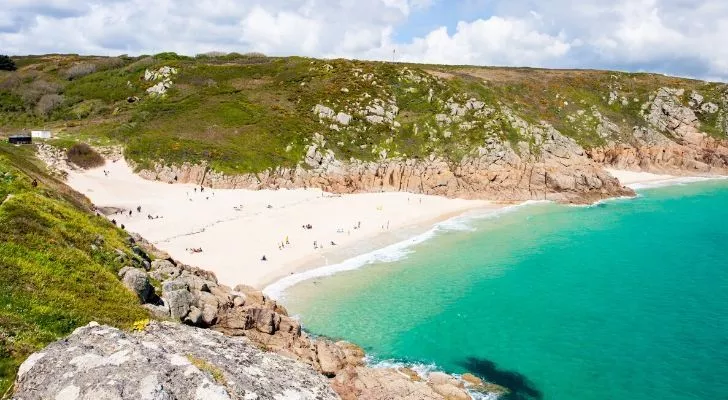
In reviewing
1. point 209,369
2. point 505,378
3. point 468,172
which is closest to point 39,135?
point 468,172

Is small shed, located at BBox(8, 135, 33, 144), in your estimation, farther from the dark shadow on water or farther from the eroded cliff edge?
the dark shadow on water

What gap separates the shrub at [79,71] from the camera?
114925 millimetres

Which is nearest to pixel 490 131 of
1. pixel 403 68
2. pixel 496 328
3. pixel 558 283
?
pixel 403 68

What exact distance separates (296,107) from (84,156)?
40.0 meters

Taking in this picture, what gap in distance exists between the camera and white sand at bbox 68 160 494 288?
47875mm

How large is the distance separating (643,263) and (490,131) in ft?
148

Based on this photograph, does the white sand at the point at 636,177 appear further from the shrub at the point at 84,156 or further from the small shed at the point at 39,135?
the small shed at the point at 39,135

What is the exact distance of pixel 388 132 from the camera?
91.5 metres

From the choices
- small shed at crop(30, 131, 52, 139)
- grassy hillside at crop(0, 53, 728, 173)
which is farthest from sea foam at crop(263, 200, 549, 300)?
small shed at crop(30, 131, 52, 139)

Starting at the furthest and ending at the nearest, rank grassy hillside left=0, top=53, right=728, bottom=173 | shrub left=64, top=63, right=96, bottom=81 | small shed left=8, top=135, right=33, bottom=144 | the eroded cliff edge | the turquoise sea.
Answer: shrub left=64, top=63, right=96, bottom=81 → grassy hillside left=0, top=53, right=728, bottom=173 → the eroded cliff edge → small shed left=8, top=135, right=33, bottom=144 → the turquoise sea

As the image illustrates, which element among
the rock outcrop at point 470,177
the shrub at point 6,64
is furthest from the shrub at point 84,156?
the shrub at point 6,64

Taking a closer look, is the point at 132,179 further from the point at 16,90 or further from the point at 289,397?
the point at 289,397

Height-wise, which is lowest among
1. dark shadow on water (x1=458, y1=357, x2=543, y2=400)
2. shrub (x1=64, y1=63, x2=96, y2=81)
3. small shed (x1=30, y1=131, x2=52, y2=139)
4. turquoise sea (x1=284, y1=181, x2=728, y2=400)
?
dark shadow on water (x1=458, y1=357, x2=543, y2=400)

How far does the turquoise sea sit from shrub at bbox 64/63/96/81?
10401 cm
